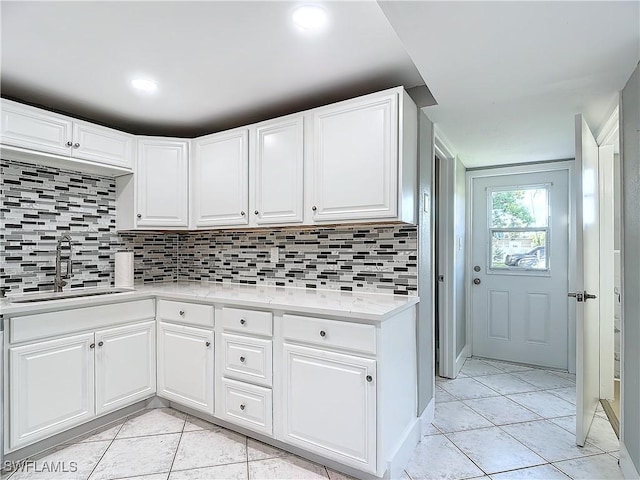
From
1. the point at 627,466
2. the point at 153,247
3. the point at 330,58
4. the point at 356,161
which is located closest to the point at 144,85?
the point at 330,58

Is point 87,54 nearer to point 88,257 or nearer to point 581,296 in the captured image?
point 88,257

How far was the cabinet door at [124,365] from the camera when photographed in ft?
7.57

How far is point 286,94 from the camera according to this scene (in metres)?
2.39

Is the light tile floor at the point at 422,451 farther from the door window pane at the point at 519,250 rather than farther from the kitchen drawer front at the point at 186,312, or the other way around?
the door window pane at the point at 519,250

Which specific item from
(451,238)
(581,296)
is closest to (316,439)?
(581,296)

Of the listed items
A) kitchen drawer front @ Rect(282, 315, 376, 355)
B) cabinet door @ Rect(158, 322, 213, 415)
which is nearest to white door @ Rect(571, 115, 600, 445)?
kitchen drawer front @ Rect(282, 315, 376, 355)

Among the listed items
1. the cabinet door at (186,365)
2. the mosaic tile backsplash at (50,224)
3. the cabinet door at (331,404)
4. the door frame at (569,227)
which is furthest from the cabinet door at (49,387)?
the door frame at (569,227)

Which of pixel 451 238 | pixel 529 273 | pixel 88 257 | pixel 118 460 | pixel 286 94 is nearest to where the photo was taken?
pixel 118 460

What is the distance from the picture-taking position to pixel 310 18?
5.24ft

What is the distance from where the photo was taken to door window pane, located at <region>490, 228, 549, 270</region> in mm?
3617

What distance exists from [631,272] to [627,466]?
96 centimetres

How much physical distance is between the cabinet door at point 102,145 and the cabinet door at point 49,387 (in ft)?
4.06

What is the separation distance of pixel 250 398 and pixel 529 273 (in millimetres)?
2999

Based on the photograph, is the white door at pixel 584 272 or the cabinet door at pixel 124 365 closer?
the white door at pixel 584 272
